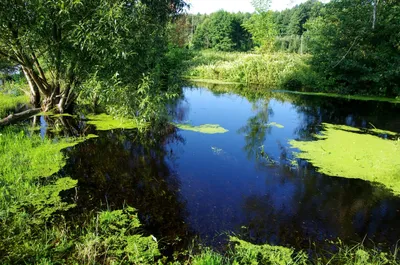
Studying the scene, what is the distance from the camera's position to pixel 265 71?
1819 centimetres

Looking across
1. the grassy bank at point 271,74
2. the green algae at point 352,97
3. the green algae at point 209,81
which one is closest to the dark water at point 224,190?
the green algae at point 352,97

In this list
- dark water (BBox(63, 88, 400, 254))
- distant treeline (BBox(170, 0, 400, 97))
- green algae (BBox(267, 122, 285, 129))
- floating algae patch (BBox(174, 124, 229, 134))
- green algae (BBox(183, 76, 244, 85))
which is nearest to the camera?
dark water (BBox(63, 88, 400, 254))

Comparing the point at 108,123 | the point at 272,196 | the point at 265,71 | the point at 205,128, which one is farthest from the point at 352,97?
the point at 272,196

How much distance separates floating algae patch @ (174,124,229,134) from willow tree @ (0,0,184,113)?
1918mm

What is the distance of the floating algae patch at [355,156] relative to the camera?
15.9 feet

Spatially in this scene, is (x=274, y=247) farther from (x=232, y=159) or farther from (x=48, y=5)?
(x=48, y=5)

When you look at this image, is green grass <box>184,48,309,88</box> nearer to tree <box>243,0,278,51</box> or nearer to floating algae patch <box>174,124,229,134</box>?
tree <box>243,0,278,51</box>

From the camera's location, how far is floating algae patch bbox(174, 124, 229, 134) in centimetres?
753

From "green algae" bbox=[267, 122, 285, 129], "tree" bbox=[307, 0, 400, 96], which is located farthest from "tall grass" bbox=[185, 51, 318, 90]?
"green algae" bbox=[267, 122, 285, 129]

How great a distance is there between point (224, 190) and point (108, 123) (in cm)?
452

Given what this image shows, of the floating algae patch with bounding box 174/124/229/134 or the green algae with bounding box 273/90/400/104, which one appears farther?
the green algae with bounding box 273/90/400/104

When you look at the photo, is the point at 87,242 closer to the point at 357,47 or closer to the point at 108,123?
the point at 108,123

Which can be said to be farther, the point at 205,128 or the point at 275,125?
the point at 275,125

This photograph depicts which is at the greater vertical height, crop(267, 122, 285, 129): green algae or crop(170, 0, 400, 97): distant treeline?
crop(170, 0, 400, 97): distant treeline
